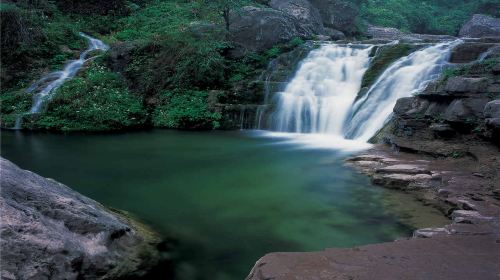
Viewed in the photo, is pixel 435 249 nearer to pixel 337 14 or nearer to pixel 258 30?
pixel 258 30

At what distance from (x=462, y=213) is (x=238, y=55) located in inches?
438

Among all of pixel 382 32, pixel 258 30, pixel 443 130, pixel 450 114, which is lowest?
pixel 443 130

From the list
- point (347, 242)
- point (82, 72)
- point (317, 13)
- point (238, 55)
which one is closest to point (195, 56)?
point (238, 55)

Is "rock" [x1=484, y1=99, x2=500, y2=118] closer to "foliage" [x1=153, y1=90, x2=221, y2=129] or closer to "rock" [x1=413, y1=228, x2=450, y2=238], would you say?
"rock" [x1=413, y1=228, x2=450, y2=238]

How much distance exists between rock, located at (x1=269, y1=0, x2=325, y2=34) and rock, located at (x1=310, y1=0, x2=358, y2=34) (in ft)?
4.87

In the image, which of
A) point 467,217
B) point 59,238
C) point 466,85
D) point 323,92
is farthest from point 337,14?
point 59,238

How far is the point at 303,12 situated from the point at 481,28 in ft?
34.9

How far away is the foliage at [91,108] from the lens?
41.4 ft

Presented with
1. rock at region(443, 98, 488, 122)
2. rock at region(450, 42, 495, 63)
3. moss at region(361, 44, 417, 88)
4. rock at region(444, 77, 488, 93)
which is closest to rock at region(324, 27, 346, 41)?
moss at region(361, 44, 417, 88)

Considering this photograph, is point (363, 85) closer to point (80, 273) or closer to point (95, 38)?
point (80, 273)

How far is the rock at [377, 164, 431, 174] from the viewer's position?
20.9 ft

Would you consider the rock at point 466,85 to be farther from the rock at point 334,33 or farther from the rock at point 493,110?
the rock at point 334,33

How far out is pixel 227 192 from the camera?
6410 millimetres

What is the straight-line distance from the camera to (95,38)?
1864 centimetres
